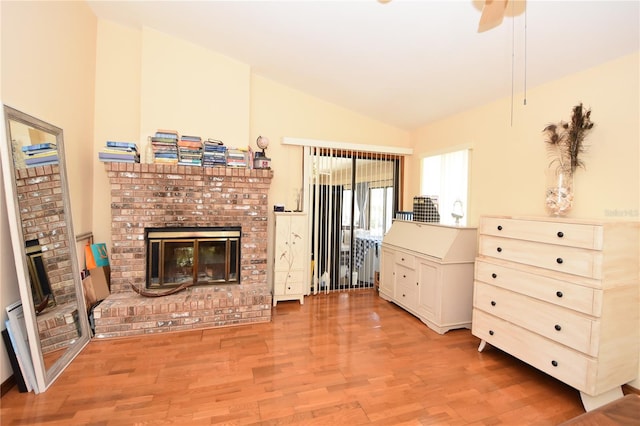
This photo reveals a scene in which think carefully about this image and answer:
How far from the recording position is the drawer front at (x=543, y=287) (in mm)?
1780

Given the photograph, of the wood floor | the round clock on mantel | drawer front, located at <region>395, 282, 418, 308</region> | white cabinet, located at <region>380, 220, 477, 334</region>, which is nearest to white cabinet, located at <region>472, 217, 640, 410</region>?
the wood floor

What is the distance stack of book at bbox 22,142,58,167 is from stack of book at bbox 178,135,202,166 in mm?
1034

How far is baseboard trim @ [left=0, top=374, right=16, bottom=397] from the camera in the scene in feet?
5.98

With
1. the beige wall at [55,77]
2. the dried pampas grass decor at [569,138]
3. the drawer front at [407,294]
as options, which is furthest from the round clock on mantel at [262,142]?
the dried pampas grass decor at [569,138]

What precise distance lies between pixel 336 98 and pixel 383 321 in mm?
2894

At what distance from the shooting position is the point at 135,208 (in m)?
3.08

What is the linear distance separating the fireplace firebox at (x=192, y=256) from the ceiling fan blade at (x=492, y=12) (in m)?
2.92

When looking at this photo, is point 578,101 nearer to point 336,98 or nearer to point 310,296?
point 336,98

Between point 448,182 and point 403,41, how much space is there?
1886mm

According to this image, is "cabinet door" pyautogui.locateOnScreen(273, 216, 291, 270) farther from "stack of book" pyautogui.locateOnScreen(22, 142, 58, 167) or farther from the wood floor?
"stack of book" pyautogui.locateOnScreen(22, 142, 58, 167)

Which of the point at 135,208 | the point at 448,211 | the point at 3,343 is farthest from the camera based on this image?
the point at 448,211

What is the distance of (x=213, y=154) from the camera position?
10.6 ft

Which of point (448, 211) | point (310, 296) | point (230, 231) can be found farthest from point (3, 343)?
point (448, 211)

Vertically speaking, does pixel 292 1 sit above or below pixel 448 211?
above
